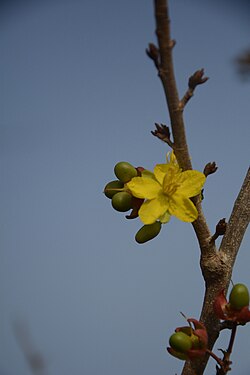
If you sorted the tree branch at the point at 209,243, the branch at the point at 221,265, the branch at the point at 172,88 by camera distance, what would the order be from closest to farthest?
1. the branch at the point at 172,88
2. the tree branch at the point at 209,243
3. the branch at the point at 221,265

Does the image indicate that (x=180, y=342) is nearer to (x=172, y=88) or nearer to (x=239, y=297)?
(x=239, y=297)

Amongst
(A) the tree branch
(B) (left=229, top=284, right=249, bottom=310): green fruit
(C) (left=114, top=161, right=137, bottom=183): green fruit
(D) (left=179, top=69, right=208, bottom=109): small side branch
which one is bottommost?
(B) (left=229, top=284, right=249, bottom=310): green fruit

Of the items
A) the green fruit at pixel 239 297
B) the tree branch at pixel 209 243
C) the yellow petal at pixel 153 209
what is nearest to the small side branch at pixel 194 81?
the tree branch at pixel 209 243

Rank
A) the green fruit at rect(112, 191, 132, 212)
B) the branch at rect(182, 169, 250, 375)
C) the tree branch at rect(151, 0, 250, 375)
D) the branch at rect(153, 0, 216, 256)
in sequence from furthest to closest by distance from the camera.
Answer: the green fruit at rect(112, 191, 132, 212), the branch at rect(182, 169, 250, 375), the tree branch at rect(151, 0, 250, 375), the branch at rect(153, 0, 216, 256)

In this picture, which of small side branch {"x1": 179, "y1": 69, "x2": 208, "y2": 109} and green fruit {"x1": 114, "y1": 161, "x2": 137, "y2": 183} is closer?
small side branch {"x1": 179, "y1": 69, "x2": 208, "y2": 109}

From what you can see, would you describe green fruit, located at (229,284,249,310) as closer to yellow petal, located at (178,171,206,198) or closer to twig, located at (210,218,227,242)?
twig, located at (210,218,227,242)

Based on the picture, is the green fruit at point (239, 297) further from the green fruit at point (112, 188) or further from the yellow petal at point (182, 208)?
the green fruit at point (112, 188)

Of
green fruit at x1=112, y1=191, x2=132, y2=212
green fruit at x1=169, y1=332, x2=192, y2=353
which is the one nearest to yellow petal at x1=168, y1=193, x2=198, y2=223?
green fruit at x1=112, y1=191, x2=132, y2=212
